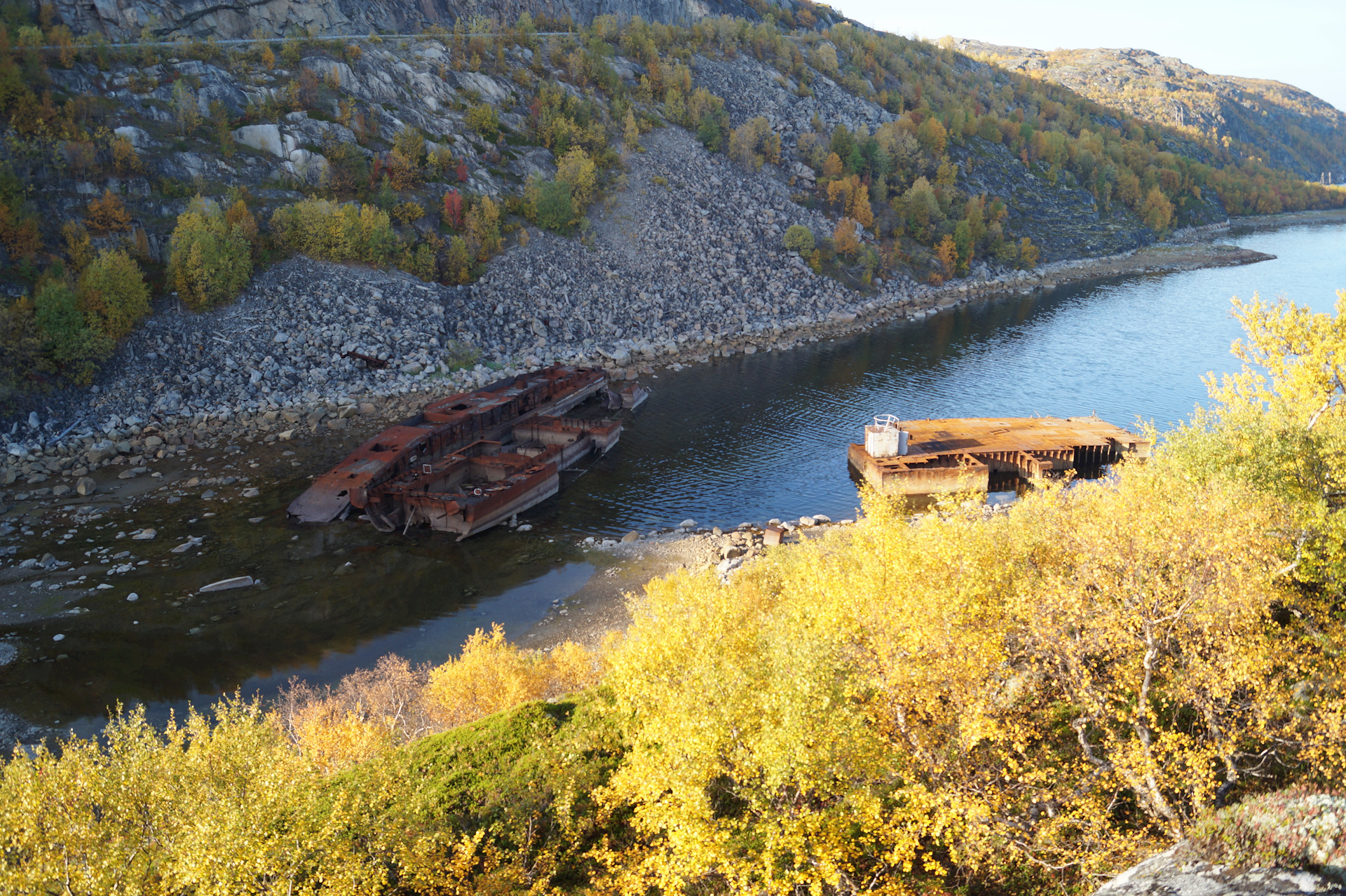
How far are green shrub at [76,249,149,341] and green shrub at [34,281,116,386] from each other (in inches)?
55.4

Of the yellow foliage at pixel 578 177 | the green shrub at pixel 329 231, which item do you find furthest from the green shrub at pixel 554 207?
the green shrub at pixel 329 231

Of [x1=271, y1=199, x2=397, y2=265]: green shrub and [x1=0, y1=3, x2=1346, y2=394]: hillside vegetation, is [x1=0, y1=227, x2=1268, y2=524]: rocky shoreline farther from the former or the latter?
[x1=0, y1=3, x2=1346, y2=394]: hillside vegetation

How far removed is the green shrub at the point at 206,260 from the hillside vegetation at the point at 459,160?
19 centimetres

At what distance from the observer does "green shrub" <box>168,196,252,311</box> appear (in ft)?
208

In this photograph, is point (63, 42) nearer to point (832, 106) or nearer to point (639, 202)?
point (639, 202)

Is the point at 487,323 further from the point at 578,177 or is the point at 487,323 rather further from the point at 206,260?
the point at 578,177

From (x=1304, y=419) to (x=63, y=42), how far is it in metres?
98.5

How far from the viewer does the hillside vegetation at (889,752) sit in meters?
13.8

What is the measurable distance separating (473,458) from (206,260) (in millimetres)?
32368

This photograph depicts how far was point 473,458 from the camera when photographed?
167 ft

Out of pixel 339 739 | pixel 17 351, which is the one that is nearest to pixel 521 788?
pixel 339 739

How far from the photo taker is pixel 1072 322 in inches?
3797

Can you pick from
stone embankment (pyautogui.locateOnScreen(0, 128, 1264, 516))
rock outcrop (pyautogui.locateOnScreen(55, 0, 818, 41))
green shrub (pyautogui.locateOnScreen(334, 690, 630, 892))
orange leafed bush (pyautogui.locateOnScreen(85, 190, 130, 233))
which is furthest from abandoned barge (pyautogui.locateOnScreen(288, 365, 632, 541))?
rock outcrop (pyautogui.locateOnScreen(55, 0, 818, 41))

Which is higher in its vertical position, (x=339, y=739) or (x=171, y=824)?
(x=171, y=824)
